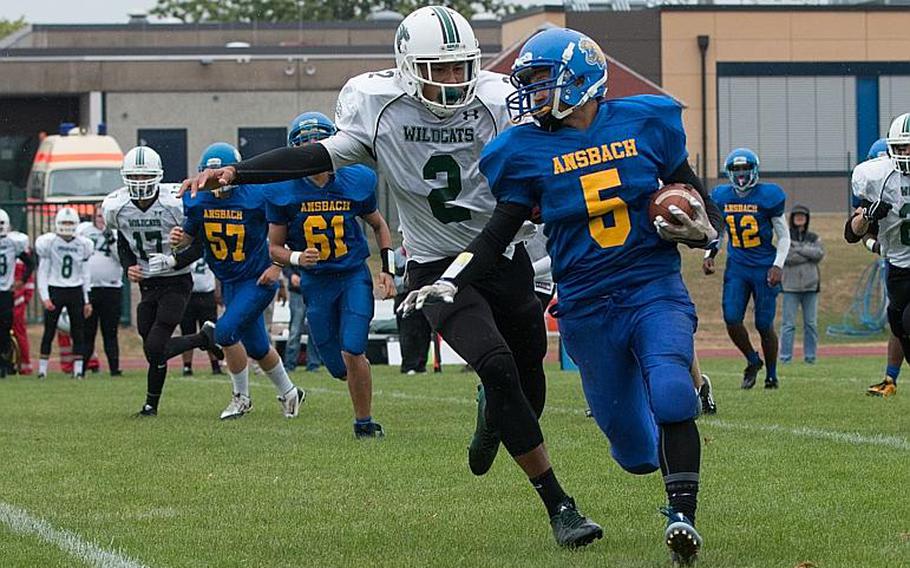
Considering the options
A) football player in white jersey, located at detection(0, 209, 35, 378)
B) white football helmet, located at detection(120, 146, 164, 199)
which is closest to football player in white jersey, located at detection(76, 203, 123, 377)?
football player in white jersey, located at detection(0, 209, 35, 378)

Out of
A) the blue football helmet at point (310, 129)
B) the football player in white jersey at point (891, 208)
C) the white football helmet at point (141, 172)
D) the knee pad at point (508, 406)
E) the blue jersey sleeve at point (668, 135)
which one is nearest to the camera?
the blue jersey sleeve at point (668, 135)

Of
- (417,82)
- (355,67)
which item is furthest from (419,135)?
(355,67)

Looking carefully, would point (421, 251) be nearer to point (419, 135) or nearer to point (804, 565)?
point (419, 135)

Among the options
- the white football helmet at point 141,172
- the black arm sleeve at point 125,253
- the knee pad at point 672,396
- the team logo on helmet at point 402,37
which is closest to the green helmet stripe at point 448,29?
the team logo on helmet at point 402,37

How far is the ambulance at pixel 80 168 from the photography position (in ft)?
87.6

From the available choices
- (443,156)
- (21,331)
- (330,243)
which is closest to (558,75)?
(443,156)

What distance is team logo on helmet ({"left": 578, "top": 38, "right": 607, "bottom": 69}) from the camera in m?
5.22

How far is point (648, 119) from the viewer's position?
5.19 m

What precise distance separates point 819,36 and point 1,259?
23455 mm

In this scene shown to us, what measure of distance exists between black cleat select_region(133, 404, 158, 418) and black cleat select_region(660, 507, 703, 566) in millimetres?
6644

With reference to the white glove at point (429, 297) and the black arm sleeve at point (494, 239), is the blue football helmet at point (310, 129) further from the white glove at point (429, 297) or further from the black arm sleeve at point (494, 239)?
the white glove at point (429, 297)

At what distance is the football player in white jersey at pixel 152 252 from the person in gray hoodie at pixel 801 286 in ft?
26.5

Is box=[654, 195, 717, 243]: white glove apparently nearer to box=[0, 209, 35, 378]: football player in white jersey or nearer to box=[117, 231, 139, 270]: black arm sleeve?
box=[117, 231, 139, 270]: black arm sleeve

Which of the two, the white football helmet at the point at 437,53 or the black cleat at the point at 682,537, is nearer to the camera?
the black cleat at the point at 682,537
